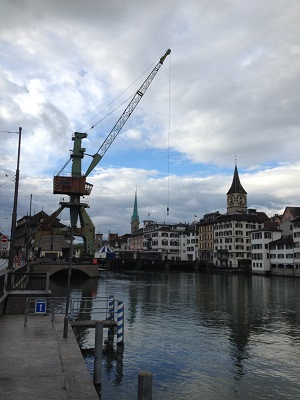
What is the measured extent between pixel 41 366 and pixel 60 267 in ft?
251

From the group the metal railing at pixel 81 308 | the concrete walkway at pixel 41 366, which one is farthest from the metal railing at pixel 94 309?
the concrete walkway at pixel 41 366

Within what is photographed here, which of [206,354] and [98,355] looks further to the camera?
[206,354]

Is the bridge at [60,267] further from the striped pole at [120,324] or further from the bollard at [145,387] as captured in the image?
the bollard at [145,387]

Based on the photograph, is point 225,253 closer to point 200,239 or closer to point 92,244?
point 200,239

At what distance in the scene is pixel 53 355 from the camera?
54.2 feet

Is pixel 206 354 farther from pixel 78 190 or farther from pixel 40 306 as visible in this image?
pixel 78 190

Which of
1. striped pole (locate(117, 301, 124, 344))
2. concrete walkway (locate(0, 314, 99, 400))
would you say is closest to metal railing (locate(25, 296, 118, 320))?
striped pole (locate(117, 301, 124, 344))

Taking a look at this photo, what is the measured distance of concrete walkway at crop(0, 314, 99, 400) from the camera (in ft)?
40.0

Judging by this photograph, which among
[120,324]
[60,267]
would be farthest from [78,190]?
[120,324]

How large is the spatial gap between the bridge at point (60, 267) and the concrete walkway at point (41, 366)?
2482 inches

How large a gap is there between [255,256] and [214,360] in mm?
113813

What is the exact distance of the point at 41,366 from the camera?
48.7ft

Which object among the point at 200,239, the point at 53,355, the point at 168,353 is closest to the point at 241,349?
the point at 168,353

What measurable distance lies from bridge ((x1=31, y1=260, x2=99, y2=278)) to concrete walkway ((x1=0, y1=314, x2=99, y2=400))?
63.1m
